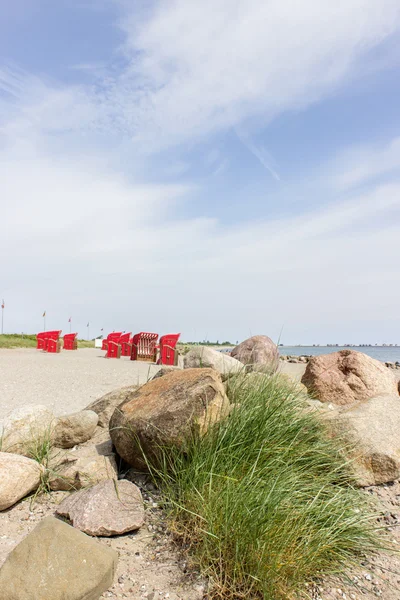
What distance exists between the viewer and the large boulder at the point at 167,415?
426cm

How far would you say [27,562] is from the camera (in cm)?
319

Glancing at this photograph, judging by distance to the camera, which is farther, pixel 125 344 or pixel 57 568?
pixel 125 344

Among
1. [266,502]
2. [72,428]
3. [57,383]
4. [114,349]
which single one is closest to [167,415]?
[266,502]

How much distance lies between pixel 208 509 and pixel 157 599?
0.66 meters

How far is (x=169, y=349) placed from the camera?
1772 cm

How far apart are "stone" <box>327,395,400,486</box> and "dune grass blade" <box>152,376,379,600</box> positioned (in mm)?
201

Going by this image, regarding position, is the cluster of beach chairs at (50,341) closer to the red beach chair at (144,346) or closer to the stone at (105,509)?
the red beach chair at (144,346)

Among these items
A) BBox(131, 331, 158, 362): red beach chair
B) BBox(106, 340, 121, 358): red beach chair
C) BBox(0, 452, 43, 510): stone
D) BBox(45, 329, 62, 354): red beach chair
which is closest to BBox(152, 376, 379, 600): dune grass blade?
BBox(0, 452, 43, 510): stone

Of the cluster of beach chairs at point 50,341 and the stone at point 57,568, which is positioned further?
the cluster of beach chairs at point 50,341

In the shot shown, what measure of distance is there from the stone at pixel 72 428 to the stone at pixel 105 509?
129 centimetres

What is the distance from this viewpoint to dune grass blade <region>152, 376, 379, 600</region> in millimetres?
3293

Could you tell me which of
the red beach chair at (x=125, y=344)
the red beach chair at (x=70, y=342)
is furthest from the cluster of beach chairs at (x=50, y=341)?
the red beach chair at (x=125, y=344)

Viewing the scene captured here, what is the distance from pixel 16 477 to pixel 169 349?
13372mm

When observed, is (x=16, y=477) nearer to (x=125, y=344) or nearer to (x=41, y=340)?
(x=125, y=344)
